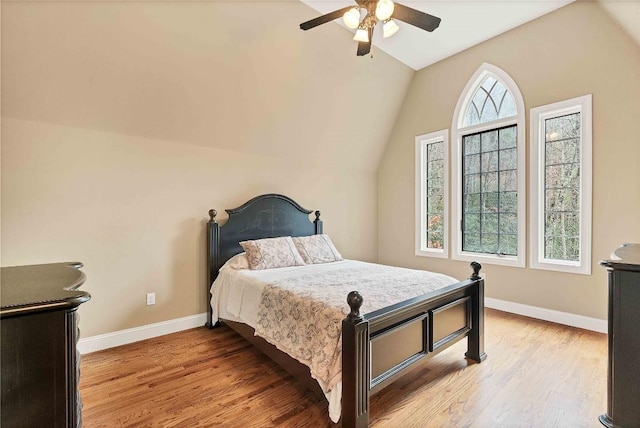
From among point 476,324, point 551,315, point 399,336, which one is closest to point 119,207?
point 399,336

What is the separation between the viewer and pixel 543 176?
3486 millimetres

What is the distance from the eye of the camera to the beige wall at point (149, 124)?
2.38 m

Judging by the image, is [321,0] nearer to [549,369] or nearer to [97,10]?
[97,10]

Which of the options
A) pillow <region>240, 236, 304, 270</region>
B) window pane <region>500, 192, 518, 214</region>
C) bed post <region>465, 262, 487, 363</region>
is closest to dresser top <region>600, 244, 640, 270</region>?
bed post <region>465, 262, 487, 363</region>

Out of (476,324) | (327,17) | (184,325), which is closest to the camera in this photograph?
(327,17)

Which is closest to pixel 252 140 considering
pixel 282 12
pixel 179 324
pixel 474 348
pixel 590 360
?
pixel 282 12

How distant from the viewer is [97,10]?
2248 millimetres

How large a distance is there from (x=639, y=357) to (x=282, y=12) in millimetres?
3521

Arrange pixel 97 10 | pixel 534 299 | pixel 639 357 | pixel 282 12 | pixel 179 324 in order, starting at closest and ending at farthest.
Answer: pixel 639 357 < pixel 97 10 < pixel 282 12 < pixel 179 324 < pixel 534 299

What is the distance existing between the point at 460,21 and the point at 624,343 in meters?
3.28

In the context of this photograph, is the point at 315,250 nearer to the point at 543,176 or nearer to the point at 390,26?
the point at 390,26

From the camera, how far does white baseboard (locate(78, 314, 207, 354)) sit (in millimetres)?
2732

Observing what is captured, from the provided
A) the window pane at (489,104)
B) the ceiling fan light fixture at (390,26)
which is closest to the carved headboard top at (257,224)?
the ceiling fan light fixture at (390,26)

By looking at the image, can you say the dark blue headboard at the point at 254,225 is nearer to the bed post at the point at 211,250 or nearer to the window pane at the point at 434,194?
the bed post at the point at 211,250
